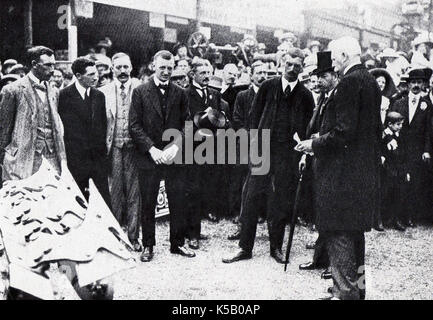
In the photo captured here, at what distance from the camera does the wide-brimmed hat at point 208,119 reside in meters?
6.18

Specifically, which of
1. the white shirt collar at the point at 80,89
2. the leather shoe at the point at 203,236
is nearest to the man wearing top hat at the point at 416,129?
the leather shoe at the point at 203,236

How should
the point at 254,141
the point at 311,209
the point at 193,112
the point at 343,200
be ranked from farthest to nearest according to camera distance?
the point at 311,209 < the point at 193,112 < the point at 254,141 < the point at 343,200

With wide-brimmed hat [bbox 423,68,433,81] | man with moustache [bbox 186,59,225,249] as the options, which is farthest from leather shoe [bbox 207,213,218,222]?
wide-brimmed hat [bbox 423,68,433,81]

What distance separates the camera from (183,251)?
229 inches

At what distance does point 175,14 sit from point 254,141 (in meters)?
4.58

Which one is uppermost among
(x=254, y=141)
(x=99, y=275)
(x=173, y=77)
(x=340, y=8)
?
(x=340, y=8)

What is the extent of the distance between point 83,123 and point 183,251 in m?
1.76

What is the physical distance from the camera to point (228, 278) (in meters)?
5.03

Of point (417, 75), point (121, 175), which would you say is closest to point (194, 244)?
point (121, 175)

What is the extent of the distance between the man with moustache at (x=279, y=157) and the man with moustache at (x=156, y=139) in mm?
734

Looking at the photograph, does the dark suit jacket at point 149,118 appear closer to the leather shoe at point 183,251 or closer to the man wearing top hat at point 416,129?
the leather shoe at point 183,251

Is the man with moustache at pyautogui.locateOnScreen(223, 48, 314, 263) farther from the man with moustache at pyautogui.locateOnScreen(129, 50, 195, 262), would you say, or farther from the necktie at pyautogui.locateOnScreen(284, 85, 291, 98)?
the man with moustache at pyautogui.locateOnScreen(129, 50, 195, 262)

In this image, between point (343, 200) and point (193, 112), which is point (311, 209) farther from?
point (343, 200)
